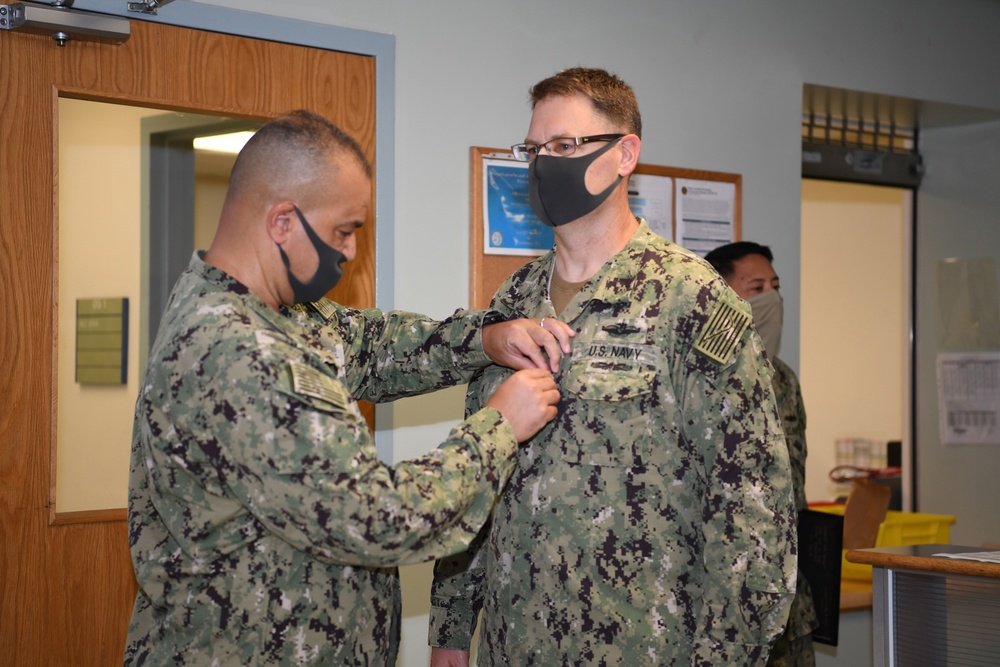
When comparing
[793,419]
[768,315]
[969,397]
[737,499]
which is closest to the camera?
[737,499]

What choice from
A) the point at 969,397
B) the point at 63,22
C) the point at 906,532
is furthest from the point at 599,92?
the point at 969,397

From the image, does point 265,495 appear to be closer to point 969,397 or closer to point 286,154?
point 286,154

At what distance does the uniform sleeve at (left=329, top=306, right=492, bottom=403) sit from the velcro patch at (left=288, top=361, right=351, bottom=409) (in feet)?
1.56

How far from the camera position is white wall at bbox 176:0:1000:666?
306cm

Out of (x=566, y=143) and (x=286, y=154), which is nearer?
(x=286, y=154)

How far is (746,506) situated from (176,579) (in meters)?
0.96

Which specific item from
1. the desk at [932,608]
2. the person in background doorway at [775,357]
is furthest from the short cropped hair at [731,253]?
the desk at [932,608]

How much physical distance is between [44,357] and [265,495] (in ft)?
4.16

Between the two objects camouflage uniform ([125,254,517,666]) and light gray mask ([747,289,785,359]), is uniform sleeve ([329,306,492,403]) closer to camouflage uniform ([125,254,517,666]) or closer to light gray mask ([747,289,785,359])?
camouflage uniform ([125,254,517,666])

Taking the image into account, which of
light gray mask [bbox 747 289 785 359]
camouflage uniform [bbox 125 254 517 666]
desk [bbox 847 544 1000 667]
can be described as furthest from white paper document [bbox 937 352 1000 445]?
camouflage uniform [bbox 125 254 517 666]

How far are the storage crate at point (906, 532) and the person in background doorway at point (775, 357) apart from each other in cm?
73

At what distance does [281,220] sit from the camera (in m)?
1.66

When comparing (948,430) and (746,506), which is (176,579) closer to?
(746,506)

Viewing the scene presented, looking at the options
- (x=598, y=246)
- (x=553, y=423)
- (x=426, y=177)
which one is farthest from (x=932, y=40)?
(x=553, y=423)
